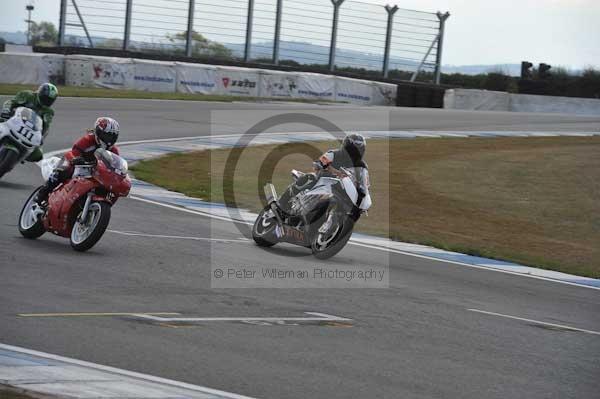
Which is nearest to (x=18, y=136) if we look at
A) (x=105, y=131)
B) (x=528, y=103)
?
(x=105, y=131)

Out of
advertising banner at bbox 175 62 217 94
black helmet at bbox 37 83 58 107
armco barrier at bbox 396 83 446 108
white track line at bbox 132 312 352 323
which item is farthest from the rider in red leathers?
armco barrier at bbox 396 83 446 108

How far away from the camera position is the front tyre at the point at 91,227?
1003 cm

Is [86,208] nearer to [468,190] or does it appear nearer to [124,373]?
[124,373]

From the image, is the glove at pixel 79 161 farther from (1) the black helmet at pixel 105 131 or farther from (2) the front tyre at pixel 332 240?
(2) the front tyre at pixel 332 240

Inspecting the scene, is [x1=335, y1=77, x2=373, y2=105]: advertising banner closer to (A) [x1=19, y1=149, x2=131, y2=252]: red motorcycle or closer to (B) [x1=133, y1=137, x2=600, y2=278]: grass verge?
(B) [x1=133, y1=137, x2=600, y2=278]: grass verge

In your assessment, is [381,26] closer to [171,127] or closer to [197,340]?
[171,127]

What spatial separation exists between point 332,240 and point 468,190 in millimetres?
9918

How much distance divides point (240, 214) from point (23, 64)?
18.0 meters

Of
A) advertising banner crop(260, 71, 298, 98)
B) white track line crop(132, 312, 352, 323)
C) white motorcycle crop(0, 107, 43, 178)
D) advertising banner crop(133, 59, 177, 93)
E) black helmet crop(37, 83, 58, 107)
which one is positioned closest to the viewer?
white track line crop(132, 312, 352, 323)

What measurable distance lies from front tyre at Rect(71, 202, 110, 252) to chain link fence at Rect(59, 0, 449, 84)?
2603 centimetres

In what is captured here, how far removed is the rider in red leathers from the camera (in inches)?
411

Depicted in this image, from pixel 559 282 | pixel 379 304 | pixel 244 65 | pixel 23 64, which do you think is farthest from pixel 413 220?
pixel 244 65

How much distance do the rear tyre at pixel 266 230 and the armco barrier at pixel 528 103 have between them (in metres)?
31.2

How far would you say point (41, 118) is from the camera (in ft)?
45.0
